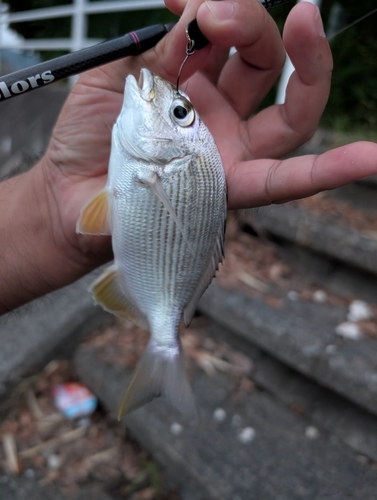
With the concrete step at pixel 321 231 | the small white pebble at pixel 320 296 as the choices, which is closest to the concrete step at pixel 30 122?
the concrete step at pixel 321 231

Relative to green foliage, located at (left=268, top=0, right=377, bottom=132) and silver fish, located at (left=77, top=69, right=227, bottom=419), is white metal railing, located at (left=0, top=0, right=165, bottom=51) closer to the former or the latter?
green foliage, located at (left=268, top=0, right=377, bottom=132)

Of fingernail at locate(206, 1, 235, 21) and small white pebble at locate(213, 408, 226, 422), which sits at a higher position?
fingernail at locate(206, 1, 235, 21)

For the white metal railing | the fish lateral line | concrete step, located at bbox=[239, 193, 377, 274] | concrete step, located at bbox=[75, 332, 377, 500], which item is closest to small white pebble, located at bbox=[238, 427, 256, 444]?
concrete step, located at bbox=[75, 332, 377, 500]

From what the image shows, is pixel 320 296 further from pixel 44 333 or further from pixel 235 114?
pixel 44 333

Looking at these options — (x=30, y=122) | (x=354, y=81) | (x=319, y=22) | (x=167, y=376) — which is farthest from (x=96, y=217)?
(x=30, y=122)

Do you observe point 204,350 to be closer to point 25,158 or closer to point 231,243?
point 231,243

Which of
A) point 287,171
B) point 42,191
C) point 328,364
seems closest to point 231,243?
point 328,364
